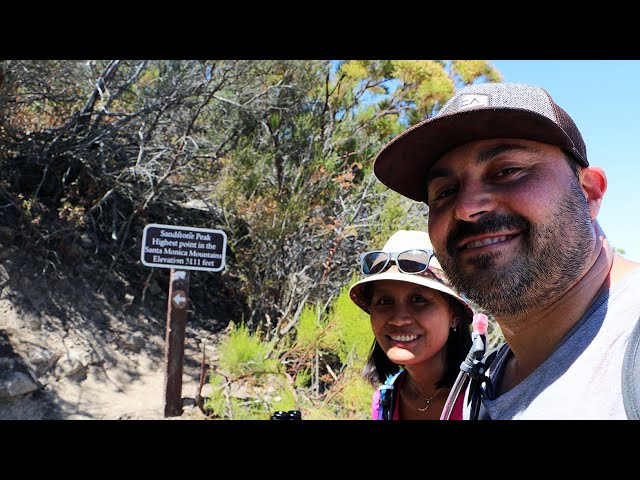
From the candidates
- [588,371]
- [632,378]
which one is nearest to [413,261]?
[588,371]

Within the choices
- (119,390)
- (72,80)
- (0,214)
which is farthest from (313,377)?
(72,80)

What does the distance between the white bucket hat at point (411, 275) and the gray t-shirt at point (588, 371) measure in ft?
2.86

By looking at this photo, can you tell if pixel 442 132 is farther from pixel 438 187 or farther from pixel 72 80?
pixel 72 80

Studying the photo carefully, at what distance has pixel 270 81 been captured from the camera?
726cm

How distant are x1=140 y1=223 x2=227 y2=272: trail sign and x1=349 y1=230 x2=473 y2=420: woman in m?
2.11

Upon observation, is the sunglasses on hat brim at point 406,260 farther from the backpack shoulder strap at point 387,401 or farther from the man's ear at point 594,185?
the man's ear at point 594,185

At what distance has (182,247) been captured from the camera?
392cm

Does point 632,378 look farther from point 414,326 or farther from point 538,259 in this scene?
point 414,326

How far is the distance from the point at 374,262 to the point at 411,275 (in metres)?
0.19

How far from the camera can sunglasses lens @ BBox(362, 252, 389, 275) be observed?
1.96 m

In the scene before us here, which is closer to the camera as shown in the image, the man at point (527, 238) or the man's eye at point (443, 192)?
the man at point (527, 238)

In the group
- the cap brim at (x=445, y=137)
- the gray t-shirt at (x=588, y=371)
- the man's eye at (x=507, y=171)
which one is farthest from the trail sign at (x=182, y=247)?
the gray t-shirt at (x=588, y=371)

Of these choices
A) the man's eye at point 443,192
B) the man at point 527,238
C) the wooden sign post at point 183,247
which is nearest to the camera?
the man at point 527,238

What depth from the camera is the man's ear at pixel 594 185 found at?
3.50 ft
